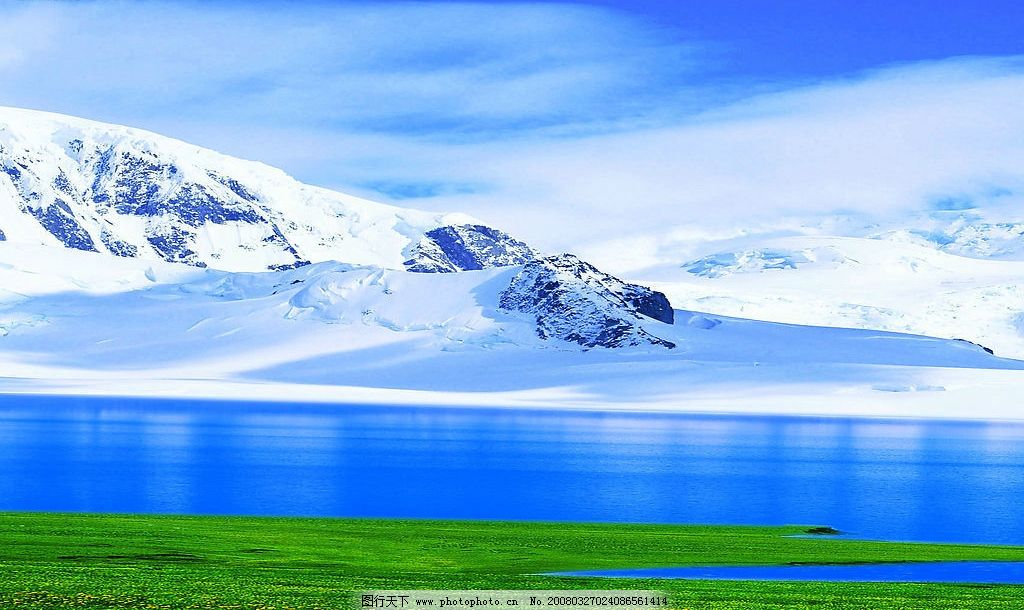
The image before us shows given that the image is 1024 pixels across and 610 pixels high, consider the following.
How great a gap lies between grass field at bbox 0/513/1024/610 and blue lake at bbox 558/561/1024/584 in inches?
37.2

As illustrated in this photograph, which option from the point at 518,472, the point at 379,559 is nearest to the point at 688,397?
the point at 518,472

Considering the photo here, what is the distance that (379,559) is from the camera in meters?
30.8

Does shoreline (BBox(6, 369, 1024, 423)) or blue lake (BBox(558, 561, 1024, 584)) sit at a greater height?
blue lake (BBox(558, 561, 1024, 584))

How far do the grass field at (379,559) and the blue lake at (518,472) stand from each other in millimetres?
4998

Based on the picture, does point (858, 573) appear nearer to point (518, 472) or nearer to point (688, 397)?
point (518, 472)

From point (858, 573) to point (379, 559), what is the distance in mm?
11159

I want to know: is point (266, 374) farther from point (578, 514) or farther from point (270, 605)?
point (270, 605)

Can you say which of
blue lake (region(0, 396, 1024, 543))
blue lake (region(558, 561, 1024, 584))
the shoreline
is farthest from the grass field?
the shoreline

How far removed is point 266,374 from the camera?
189250 millimetres

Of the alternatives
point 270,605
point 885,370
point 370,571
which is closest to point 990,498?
point 370,571

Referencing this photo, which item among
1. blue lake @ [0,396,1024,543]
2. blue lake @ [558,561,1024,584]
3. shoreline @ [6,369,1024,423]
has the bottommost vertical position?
shoreline @ [6,369,1024,423]

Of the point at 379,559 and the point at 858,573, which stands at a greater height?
the point at 379,559

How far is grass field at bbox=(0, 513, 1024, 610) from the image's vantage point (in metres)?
23.1

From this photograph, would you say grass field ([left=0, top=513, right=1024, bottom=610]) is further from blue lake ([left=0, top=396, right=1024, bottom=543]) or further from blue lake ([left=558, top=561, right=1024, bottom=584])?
blue lake ([left=0, top=396, right=1024, bottom=543])
